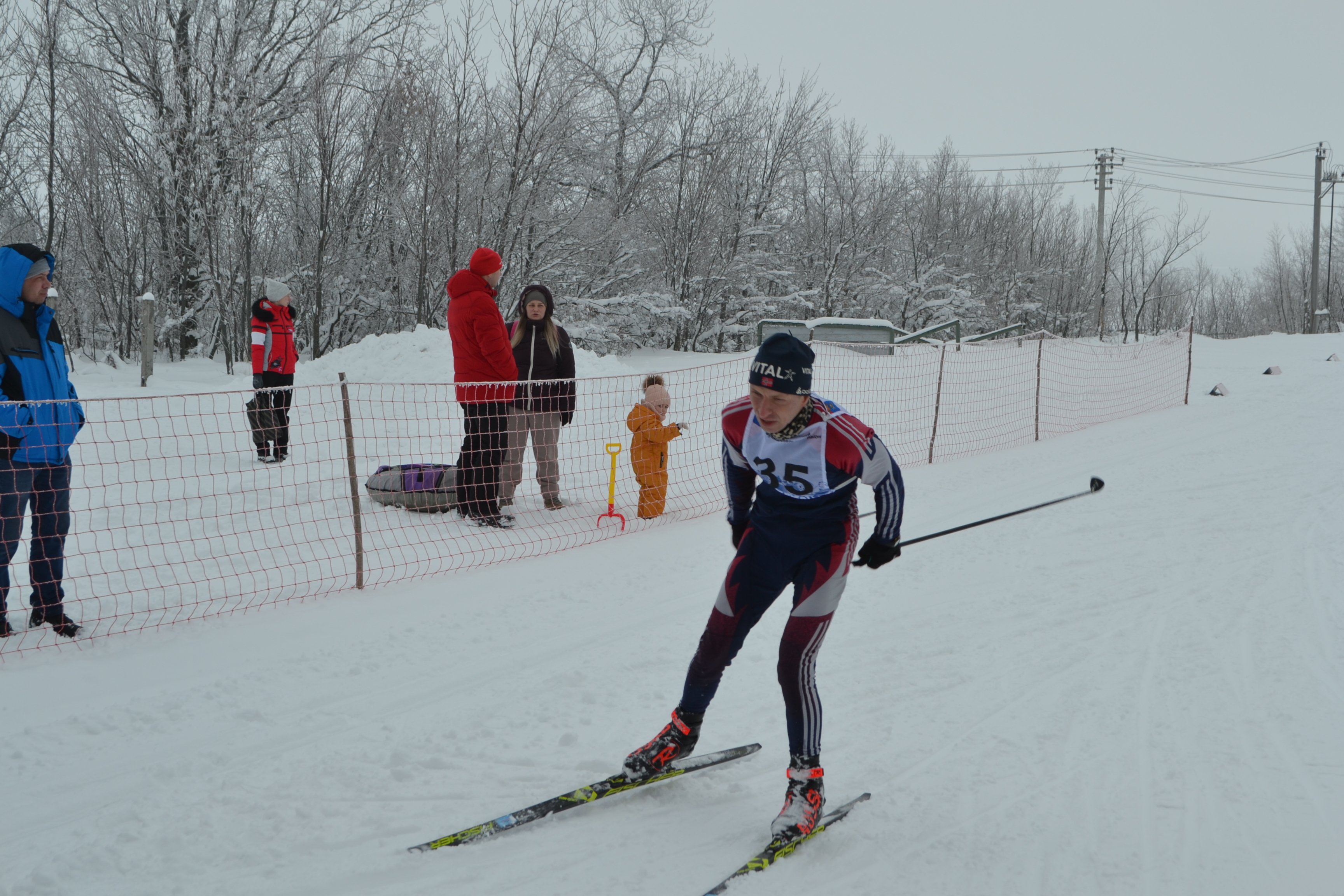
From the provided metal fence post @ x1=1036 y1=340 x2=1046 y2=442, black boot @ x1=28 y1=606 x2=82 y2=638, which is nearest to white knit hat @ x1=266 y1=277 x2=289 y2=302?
black boot @ x1=28 y1=606 x2=82 y2=638

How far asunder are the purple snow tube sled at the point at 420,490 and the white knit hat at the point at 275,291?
105 inches

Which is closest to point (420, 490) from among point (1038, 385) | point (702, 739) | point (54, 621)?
point (54, 621)

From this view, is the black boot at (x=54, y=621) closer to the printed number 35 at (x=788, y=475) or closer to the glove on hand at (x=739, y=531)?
the glove on hand at (x=739, y=531)

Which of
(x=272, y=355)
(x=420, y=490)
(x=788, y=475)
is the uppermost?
(x=272, y=355)

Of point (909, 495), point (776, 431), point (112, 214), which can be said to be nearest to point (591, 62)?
point (112, 214)

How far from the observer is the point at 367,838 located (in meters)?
2.94

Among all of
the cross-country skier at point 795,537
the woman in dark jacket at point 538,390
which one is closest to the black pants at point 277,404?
the woman in dark jacket at point 538,390

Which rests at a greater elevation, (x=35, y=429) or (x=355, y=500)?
(x=35, y=429)

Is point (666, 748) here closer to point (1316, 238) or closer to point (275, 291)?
point (275, 291)

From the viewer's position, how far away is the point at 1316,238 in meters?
33.6

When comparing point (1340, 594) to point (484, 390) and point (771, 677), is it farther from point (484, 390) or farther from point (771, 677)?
point (484, 390)

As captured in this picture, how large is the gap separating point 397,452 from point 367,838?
6.81 m

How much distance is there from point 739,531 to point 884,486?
2.11ft

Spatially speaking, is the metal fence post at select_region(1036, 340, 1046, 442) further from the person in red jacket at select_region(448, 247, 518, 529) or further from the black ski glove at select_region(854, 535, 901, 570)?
the black ski glove at select_region(854, 535, 901, 570)
